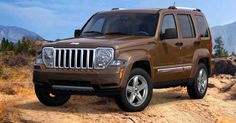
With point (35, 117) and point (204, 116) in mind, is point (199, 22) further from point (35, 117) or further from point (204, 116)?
point (35, 117)

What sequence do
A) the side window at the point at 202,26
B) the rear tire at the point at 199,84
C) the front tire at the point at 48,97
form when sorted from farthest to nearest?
the side window at the point at 202,26, the rear tire at the point at 199,84, the front tire at the point at 48,97

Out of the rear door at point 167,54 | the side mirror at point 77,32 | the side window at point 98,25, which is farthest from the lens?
the side mirror at point 77,32

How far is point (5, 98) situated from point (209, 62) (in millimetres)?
4979

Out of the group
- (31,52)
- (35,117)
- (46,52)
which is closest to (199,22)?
(46,52)

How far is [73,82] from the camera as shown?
8.05 m

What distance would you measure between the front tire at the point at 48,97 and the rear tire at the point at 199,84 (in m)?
3.02

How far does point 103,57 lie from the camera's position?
25.6 feet

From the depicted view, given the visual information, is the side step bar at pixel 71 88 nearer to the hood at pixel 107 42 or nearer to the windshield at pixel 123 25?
the hood at pixel 107 42

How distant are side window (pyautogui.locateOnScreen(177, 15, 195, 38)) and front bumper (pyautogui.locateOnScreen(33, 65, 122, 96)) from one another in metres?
3.00

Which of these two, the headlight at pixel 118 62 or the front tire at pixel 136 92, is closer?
the headlight at pixel 118 62

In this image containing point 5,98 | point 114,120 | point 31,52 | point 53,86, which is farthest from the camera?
point 31,52

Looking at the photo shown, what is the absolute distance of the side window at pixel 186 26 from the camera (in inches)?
407

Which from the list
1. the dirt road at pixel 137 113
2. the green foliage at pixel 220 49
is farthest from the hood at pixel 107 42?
the green foliage at pixel 220 49

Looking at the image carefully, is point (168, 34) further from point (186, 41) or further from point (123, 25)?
point (186, 41)
